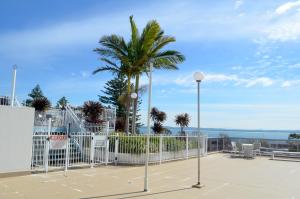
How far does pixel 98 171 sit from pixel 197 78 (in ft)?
16.4

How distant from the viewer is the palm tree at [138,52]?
1780 cm

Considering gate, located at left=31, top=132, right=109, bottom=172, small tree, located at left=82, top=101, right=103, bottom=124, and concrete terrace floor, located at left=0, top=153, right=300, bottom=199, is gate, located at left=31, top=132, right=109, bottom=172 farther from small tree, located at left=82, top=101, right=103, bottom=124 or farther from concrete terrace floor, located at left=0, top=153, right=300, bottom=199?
small tree, located at left=82, top=101, right=103, bottom=124

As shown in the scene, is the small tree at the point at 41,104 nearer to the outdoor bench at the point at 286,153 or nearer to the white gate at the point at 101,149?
the white gate at the point at 101,149

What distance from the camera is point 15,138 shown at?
10109 mm

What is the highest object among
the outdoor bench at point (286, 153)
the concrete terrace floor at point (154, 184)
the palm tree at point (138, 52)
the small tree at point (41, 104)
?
the palm tree at point (138, 52)

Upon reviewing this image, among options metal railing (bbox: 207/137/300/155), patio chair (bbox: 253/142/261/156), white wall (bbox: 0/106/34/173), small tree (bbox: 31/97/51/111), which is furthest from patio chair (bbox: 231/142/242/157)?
small tree (bbox: 31/97/51/111)

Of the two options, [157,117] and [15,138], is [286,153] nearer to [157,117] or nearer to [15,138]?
[157,117]

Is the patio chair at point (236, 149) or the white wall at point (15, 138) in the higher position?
the white wall at point (15, 138)

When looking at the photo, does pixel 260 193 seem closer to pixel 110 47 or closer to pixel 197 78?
pixel 197 78

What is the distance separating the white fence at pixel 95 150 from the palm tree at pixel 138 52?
11.2 ft

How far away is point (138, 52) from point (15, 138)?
933 cm

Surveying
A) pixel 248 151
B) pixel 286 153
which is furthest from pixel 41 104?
pixel 286 153

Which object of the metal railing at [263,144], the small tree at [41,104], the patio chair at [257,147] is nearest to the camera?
the patio chair at [257,147]

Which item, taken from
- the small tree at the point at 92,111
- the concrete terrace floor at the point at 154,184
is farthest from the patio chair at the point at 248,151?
the small tree at the point at 92,111
